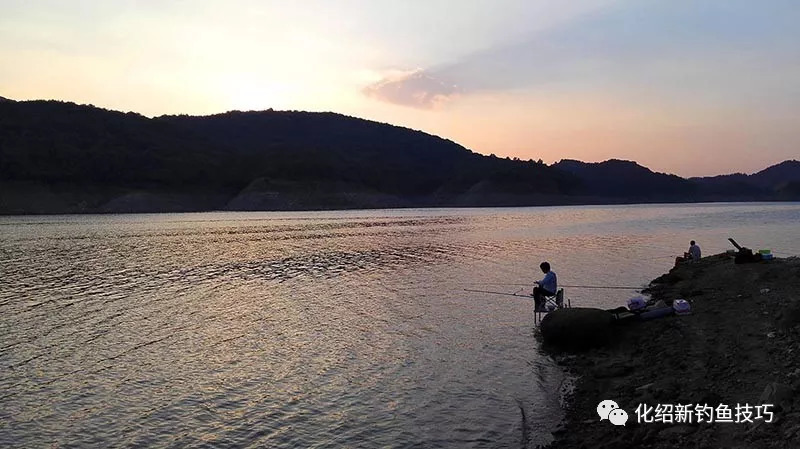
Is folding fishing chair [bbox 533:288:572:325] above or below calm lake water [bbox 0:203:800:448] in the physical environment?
above

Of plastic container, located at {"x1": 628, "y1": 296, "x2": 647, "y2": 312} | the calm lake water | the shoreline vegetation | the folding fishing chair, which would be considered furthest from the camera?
the folding fishing chair

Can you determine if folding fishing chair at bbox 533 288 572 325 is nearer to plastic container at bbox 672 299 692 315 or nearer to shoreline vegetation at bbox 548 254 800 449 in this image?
shoreline vegetation at bbox 548 254 800 449

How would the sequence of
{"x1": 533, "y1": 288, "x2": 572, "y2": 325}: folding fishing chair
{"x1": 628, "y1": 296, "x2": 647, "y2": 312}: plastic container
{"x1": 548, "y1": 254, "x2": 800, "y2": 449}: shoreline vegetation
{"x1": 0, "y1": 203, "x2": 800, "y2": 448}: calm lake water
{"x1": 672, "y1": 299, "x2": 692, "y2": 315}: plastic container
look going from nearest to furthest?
1. {"x1": 548, "y1": 254, "x2": 800, "y2": 449}: shoreline vegetation
2. {"x1": 0, "y1": 203, "x2": 800, "y2": 448}: calm lake water
3. {"x1": 628, "y1": 296, "x2": 647, "y2": 312}: plastic container
4. {"x1": 672, "y1": 299, "x2": 692, "y2": 315}: plastic container
5. {"x1": 533, "y1": 288, "x2": 572, "y2": 325}: folding fishing chair

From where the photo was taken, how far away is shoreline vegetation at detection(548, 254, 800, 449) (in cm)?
842

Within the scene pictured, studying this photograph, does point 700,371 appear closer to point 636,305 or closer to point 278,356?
point 636,305

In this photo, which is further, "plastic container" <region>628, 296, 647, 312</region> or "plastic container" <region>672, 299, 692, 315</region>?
"plastic container" <region>672, 299, 692, 315</region>

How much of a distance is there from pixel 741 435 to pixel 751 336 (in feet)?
21.6

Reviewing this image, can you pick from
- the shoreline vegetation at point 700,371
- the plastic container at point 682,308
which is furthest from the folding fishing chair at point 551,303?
the plastic container at point 682,308

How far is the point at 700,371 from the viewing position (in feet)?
39.0

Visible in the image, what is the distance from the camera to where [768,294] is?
18.6 meters

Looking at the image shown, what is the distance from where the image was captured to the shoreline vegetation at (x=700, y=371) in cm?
842

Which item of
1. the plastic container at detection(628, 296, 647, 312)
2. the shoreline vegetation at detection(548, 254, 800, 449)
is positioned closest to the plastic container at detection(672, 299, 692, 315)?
the shoreline vegetation at detection(548, 254, 800, 449)

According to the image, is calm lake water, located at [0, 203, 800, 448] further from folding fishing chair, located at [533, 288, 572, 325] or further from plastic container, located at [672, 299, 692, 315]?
plastic container, located at [672, 299, 692, 315]

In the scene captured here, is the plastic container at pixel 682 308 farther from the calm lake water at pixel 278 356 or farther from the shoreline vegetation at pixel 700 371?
the calm lake water at pixel 278 356
